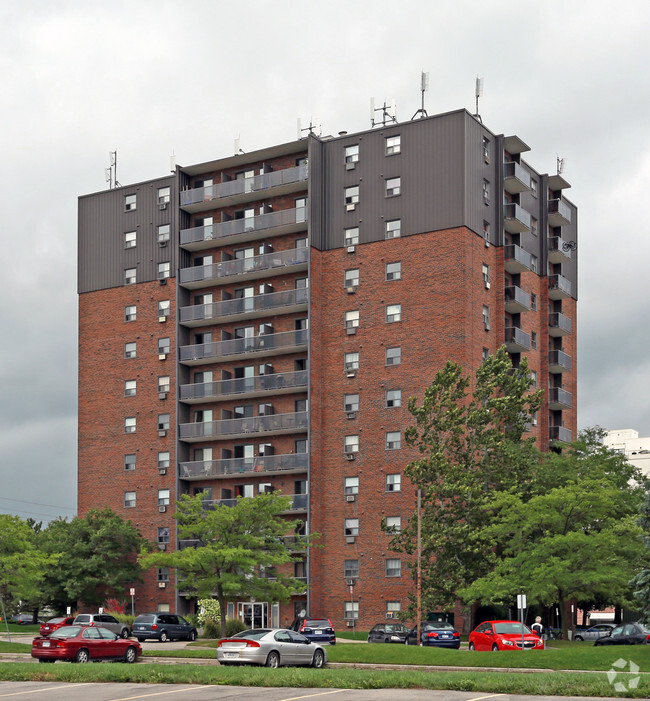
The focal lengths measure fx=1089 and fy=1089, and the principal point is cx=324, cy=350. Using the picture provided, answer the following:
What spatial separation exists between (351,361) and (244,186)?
15961 mm

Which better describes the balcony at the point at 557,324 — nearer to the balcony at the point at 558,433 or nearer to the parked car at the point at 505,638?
the balcony at the point at 558,433

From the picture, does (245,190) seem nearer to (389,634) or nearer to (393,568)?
(393,568)

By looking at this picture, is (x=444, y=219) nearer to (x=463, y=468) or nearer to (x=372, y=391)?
(x=372, y=391)

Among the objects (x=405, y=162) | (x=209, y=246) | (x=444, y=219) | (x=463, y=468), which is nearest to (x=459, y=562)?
(x=463, y=468)

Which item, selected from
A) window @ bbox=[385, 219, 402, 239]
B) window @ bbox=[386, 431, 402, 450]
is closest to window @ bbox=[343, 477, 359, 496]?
window @ bbox=[386, 431, 402, 450]

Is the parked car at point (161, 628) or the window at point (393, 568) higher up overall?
the window at point (393, 568)

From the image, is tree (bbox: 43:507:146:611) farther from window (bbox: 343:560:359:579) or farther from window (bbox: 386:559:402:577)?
window (bbox: 386:559:402:577)

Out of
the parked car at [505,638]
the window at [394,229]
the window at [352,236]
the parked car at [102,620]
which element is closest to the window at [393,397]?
the window at [394,229]

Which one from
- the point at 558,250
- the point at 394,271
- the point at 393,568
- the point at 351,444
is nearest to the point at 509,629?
the point at 393,568

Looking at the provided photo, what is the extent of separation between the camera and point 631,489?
66562 mm

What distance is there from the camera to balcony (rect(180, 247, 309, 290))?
7450 cm

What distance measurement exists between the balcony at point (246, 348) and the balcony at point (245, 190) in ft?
33.3

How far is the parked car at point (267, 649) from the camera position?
3650cm

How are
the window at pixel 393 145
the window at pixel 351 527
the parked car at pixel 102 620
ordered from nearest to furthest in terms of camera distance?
the parked car at pixel 102 620
the window at pixel 351 527
the window at pixel 393 145
